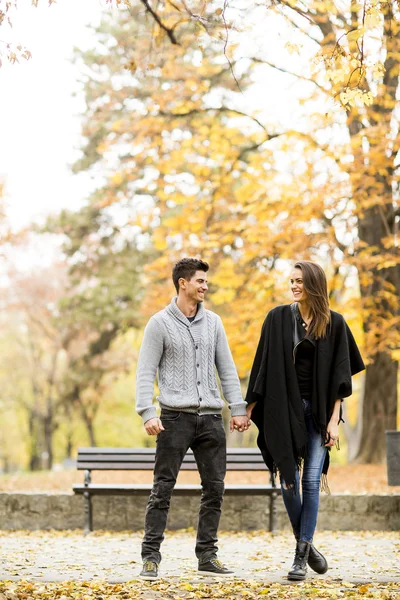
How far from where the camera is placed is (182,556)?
7.27 m

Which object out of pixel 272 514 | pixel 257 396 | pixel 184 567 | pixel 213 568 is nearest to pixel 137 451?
pixel 272 514

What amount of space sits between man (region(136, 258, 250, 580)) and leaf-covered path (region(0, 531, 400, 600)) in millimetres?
306

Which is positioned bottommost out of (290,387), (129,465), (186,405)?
(129,465)

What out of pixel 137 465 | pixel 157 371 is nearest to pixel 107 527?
pixel 137 465

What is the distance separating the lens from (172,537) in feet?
29.5

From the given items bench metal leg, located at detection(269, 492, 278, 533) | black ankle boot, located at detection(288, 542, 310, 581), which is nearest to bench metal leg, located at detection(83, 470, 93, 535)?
bench metal leg, located at detection(269, 492, 278, 533)

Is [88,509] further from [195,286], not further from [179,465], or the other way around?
[195,286]

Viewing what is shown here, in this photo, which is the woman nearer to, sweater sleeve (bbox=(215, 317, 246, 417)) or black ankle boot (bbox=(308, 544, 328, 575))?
black ankle boot (bbox=(308, 544, 328, 575))

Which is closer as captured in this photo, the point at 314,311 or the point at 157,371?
the point at 314,311

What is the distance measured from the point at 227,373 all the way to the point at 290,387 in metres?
0.66

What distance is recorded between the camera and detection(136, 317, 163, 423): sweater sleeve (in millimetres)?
5949

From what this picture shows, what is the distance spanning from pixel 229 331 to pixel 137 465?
19.1ft

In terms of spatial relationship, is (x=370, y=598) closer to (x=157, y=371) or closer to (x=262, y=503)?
(x=157, y=371)

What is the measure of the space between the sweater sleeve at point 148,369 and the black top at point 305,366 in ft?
3.19
